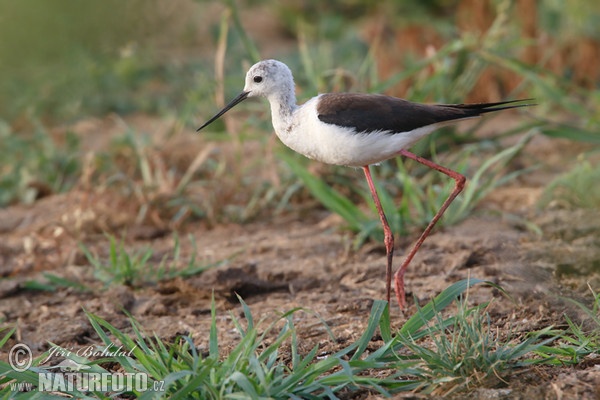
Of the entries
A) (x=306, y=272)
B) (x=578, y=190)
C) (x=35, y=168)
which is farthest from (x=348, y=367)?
(x=35, y=168)

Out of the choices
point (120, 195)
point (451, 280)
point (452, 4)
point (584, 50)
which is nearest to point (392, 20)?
point (452, 4)

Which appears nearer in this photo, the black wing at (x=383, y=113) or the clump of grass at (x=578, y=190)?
the black wing at (x=383, y=113)

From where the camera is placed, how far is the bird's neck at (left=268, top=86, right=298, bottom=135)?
11.4ft

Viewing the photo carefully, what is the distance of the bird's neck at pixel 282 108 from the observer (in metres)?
3.48

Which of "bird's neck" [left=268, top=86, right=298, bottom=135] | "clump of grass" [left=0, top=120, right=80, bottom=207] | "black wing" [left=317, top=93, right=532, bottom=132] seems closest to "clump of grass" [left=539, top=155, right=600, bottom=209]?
"black wing" [left=317, top=93, right=532, bottom=132]

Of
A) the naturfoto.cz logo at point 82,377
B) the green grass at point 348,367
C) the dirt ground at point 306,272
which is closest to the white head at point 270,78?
the dirt ground at point 306,272

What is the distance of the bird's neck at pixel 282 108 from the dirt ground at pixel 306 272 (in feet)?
2.64

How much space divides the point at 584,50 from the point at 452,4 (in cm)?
120

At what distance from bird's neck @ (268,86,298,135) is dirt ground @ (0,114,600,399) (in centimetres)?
80

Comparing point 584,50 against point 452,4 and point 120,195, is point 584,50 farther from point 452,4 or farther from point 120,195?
point 120,195

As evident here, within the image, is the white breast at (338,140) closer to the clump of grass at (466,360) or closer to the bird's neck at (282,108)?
the bird's neck at (282,108)

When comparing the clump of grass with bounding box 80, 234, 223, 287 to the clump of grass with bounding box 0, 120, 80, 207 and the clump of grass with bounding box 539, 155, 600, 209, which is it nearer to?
the clump of grass with bounding box 0, 120, 80, 207

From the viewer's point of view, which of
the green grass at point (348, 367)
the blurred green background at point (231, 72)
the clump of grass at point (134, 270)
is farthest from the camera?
the blurred green background at point (231, 72)

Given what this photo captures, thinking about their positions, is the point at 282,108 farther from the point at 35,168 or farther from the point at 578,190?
the point at 35,168
